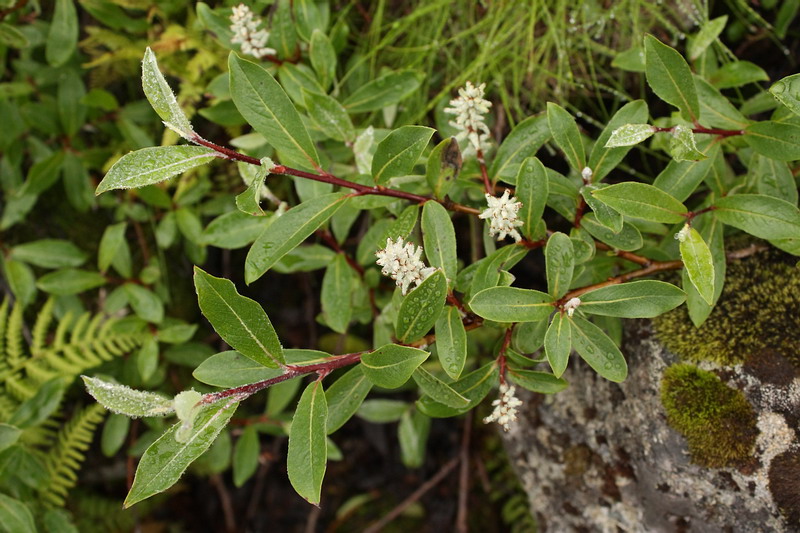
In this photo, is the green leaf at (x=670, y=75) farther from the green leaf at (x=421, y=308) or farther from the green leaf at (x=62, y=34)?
the green leaf at (x=62, y=34)

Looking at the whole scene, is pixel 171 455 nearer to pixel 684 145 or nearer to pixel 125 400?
pixel 125 400

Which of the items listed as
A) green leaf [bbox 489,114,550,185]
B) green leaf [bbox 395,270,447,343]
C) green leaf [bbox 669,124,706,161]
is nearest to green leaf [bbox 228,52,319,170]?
green leaf [bbox 395,270,447,343]

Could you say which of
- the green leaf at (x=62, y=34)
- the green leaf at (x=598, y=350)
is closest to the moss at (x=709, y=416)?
the green leaf at (x=598, y=350)

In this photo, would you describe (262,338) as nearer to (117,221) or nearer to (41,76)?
(117,221)

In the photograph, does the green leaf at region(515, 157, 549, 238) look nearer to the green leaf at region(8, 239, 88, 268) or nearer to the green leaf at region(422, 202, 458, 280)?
the green leaf at region(422, 202, 458, 280)

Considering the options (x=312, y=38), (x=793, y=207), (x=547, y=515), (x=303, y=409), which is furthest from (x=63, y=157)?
(x=793, y=207)

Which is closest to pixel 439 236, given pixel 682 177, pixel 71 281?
pixel 682 177
